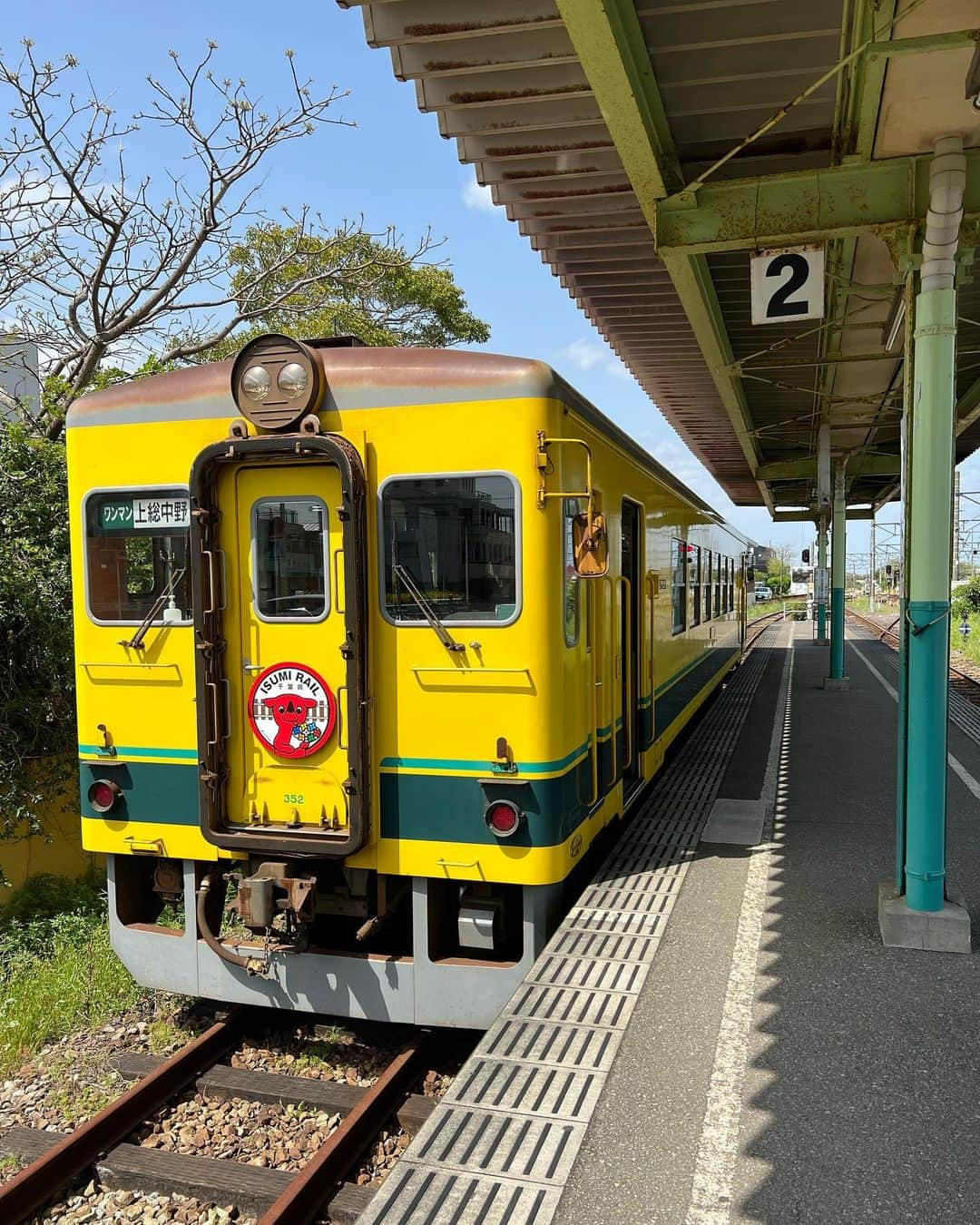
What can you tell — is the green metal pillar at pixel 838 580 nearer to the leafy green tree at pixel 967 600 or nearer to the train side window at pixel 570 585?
the train side window at pixel 570 585

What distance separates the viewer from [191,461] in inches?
186

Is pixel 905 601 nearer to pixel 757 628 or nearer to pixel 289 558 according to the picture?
pixel 289 558

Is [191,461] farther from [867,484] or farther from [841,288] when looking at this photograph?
[867,484]

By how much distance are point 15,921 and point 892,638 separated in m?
25.4

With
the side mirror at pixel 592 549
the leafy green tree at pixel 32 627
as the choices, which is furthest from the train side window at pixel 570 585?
the leafy green tree at pixel 32 627

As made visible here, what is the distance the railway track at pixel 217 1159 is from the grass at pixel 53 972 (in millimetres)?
536

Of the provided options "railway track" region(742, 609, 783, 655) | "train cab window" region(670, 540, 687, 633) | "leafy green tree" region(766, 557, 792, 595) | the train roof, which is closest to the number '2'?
the train roof

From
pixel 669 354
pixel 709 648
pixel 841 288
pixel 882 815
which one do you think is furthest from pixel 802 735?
pixel 841 288

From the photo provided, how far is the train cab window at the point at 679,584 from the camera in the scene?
8.89m

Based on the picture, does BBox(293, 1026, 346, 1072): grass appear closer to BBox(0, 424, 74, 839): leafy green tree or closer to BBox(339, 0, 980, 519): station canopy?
BBox(0, 424, 74, 839): leafy green tree

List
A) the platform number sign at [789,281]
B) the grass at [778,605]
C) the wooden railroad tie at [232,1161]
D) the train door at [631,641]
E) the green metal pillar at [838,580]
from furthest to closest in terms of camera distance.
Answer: the grass at [778,605] < the green metal pillar at [838,580] < the train door at [631,641] < the platform number sign at [789,281] < the wooden railroad tie at [232,1161]

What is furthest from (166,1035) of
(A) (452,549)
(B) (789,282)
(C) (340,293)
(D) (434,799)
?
(C) (340,293)

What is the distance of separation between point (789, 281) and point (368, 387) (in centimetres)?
253

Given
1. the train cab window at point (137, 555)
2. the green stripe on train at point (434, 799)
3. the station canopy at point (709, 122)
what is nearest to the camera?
the station canopy at point (709, 122)
